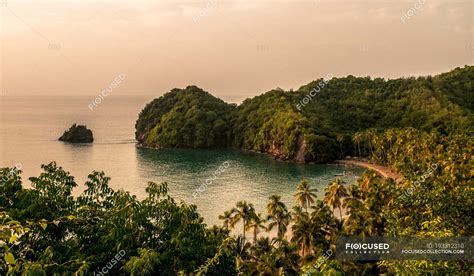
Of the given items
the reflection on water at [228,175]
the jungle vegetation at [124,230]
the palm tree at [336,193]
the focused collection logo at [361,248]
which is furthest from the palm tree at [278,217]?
the jungle vegetation at [124,230]

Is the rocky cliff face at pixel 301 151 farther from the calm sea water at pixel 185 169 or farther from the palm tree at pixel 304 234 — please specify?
the palm tree at pixel 304 234

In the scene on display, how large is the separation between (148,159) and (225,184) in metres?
46.5

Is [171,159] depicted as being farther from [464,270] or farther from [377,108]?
[464,270]

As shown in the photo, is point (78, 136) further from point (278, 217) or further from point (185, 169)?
point (278, 217)

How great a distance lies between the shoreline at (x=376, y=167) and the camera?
96.1 meters

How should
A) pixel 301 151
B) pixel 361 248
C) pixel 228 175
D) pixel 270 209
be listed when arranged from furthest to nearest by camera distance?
pixel 301 151
pixel 228 175
pixel 270 209
pixel 361 248

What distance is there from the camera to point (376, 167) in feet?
359

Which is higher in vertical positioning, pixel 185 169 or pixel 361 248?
pixel 361 248

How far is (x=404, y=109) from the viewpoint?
160m

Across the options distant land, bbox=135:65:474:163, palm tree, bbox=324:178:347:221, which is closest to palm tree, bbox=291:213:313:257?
palm tree, bbox=324:178:347:221

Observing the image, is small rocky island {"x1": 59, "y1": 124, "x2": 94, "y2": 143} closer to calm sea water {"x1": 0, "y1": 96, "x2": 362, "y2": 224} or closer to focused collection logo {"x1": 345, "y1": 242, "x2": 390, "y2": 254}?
calm sea water {"x1": 0, "y1": 96, "x2": 362, "y2": 224}

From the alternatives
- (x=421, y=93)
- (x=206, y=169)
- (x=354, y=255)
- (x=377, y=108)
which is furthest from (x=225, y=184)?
(x=421, y=93)

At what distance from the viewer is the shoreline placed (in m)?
96.1

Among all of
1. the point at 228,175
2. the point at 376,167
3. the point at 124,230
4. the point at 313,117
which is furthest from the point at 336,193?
the point at 313,117
